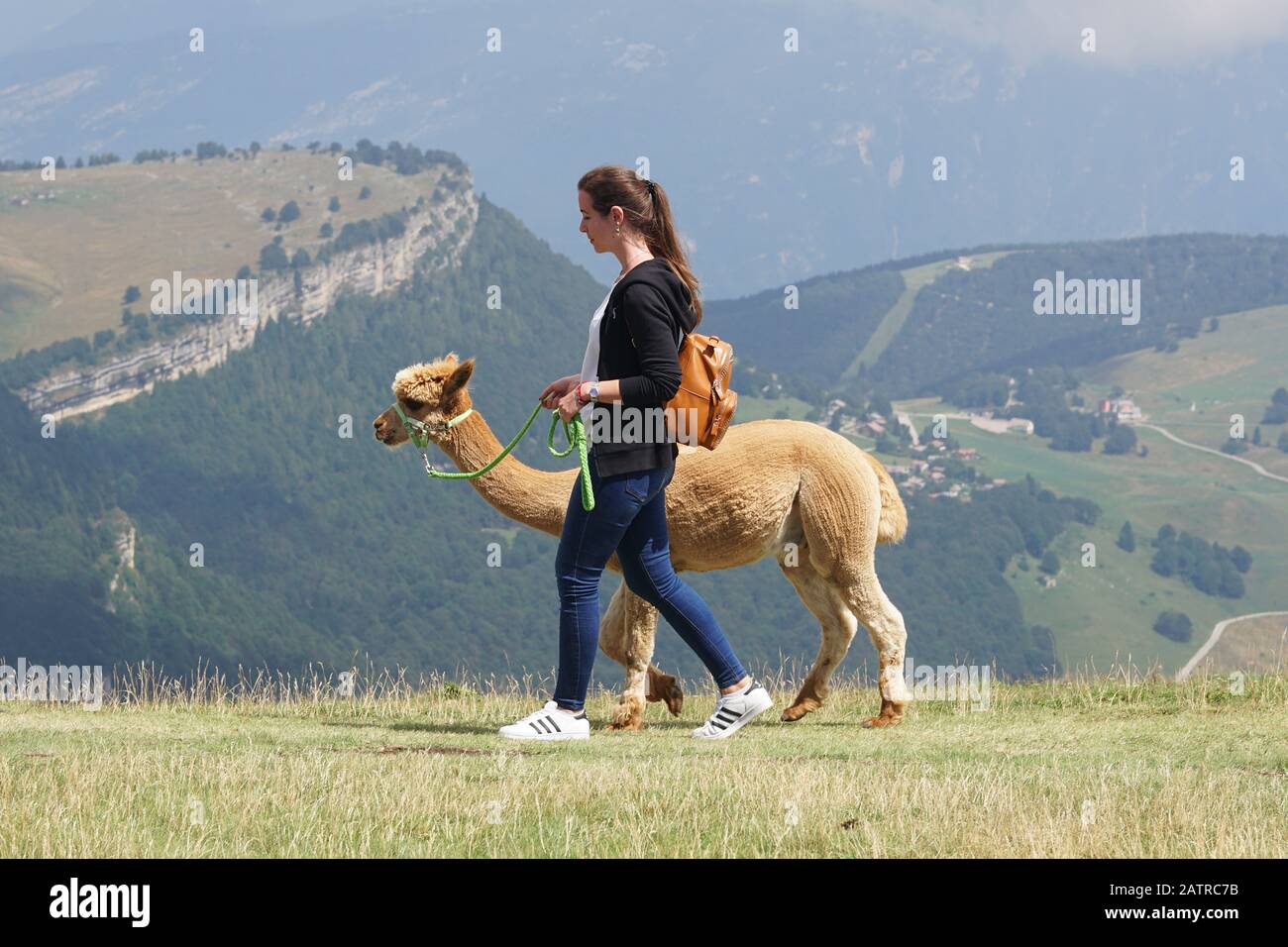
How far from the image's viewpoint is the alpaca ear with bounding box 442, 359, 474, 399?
410 inches

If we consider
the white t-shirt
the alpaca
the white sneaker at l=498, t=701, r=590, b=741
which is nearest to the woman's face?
the white t-shirt

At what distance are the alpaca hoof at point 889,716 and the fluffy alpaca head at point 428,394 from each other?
3.32 metres

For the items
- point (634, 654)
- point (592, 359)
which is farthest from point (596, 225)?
point (634, 654)

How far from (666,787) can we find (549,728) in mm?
2175

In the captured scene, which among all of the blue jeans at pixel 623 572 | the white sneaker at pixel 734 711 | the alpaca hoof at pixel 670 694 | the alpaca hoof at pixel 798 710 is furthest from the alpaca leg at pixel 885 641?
the blue jeans at pixel 623 572

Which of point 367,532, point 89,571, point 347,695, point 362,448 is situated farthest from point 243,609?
point 347,695

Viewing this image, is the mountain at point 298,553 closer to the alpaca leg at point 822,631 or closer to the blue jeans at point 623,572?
the alpaca leg at point 822,631

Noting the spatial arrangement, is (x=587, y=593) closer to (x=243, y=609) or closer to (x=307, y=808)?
(x=307, y=808)

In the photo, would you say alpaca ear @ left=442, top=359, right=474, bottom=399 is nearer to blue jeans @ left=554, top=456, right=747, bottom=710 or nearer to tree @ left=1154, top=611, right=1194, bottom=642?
blue jeans @ left=554, top=456, right=747, bottom=710

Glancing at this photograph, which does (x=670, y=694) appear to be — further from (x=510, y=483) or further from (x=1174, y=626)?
(x=1174, y=626)

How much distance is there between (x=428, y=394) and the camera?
35.2 ft

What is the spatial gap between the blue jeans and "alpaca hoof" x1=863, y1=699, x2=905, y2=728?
1.50 m

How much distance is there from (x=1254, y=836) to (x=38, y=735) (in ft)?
22.6

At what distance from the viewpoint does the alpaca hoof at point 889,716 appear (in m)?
10.3
